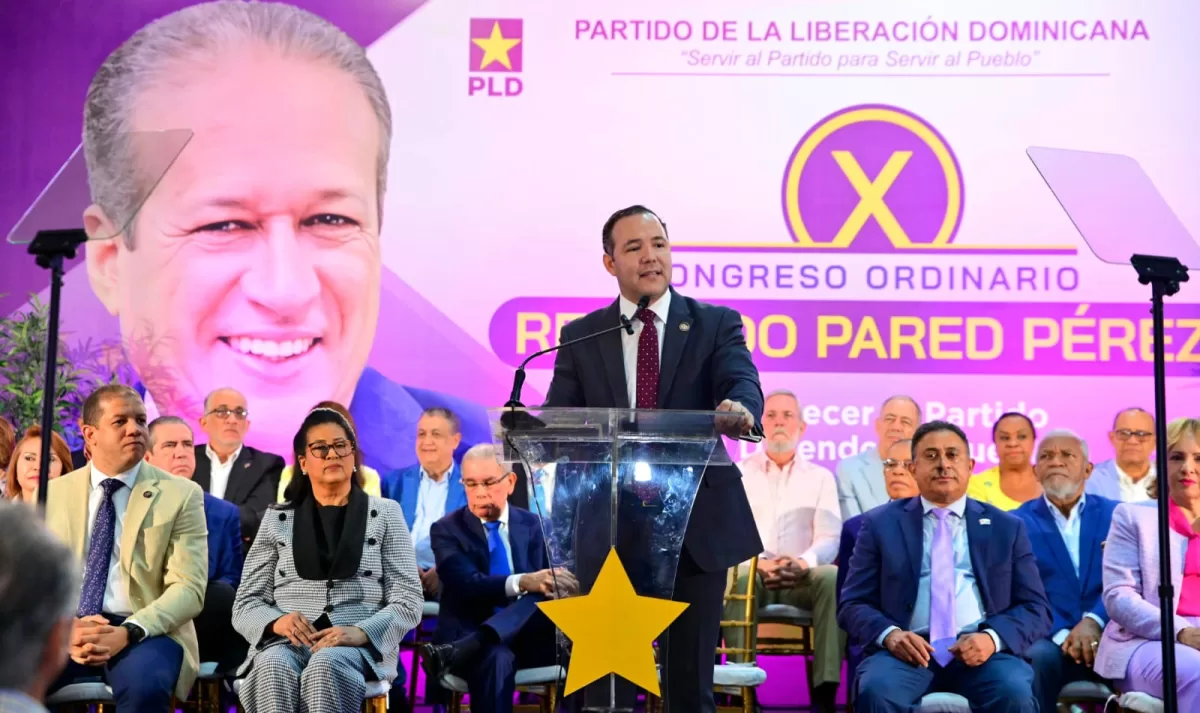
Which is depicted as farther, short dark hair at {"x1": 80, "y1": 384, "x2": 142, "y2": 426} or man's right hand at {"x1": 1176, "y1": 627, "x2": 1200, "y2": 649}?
short dark hair at {"x1": 80, "y1": 384, "x2": 142, "y2": 426}

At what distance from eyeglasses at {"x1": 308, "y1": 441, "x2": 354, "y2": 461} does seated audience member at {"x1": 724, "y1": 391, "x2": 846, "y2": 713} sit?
171cm

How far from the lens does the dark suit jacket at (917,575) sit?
13.0ft

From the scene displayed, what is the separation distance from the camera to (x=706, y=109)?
6.13 metres

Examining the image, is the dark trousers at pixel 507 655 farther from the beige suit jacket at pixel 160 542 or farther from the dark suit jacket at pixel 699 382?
the dark suit jacket at pixel 699 382

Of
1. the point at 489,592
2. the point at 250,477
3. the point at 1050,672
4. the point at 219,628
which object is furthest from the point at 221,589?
the point at 1050,672

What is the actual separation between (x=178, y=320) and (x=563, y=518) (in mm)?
3960

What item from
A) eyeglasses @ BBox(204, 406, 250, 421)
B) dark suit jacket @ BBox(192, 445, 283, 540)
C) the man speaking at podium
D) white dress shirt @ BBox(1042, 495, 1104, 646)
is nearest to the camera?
the man speaking at podium

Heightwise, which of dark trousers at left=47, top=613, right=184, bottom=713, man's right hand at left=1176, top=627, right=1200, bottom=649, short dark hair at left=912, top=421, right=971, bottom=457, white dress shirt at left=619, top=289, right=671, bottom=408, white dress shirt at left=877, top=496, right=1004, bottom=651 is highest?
white dress shirt at left=619, top=289, right=671, bottom=408

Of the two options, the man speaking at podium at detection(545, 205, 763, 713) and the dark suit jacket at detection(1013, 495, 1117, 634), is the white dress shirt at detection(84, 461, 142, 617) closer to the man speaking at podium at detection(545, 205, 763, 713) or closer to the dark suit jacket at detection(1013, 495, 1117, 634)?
the man speaking at podium at detection(545, 205, 763, 713)

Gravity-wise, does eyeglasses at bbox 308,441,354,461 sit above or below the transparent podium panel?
above

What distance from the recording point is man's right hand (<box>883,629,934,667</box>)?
12.7 ft

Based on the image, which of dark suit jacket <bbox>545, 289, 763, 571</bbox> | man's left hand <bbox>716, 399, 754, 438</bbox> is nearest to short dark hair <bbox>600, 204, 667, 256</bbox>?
dark suit jacket <bbox>545, 289, 763, 571</bbox>

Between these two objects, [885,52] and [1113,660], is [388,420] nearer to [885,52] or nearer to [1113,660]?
[885,52]

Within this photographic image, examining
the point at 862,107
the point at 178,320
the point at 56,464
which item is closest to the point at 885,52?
the point at 862,107
